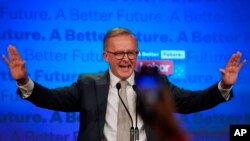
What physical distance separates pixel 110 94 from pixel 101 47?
62.8 inches

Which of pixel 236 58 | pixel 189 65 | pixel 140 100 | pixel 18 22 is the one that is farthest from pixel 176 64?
pixel 140 100

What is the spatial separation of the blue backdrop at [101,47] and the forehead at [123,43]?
4.77 feet

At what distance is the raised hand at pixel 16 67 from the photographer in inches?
79.0

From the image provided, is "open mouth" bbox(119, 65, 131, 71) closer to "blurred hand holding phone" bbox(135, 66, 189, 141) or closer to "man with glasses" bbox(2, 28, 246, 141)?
"man with glasses" bbox(2, 28, 246, 141)

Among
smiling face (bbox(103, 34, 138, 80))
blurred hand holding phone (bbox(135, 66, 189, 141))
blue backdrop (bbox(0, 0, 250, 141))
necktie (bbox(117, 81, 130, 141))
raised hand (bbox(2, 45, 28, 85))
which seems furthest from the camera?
blue backdrop (bbox(0, 0, 250, 141))

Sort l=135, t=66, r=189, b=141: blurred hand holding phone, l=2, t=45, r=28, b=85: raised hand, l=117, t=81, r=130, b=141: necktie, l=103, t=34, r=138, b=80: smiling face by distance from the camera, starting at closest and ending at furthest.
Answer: l=135, t=66, r=189, b=141: blurred hand holding phone
l=2, t=45, r=28, b=85: raised hand
l=117, t=81, r=130, b=141: necktie
l=103, t=34, r=138, b=80: smiling face

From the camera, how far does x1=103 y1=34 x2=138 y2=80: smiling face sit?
226 centimetres

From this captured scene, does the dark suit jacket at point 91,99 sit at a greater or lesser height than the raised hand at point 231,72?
lesser

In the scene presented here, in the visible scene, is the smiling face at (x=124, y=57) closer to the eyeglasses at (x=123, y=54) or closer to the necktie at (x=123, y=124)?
the eyeglasses at (x=123, y=54)

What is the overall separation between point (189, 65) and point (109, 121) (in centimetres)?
194

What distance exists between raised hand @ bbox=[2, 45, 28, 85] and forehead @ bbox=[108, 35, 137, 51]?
536mm

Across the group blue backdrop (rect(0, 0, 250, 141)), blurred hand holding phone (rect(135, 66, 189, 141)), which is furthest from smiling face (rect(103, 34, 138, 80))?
blurred hand holding phone (rect(135, 66, 189, 141))

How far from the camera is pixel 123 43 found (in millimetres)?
2293

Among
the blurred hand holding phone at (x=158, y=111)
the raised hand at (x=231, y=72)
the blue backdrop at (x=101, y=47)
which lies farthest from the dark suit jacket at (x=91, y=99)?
the blurred hand holding phone at (x=158, y=111)
